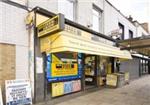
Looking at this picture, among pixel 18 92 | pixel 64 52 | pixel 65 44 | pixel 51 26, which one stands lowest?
pixel 18 92

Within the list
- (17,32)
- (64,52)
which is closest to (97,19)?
(64,52)

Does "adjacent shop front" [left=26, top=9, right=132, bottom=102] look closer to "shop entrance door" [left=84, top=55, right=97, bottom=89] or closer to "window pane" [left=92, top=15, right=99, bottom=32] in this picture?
"shop entrance door" [left=84, top=55, right=97, bottom=89]

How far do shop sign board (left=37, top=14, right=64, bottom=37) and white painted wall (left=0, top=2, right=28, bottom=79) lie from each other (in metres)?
0.60

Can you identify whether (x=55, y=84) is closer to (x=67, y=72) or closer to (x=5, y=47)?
(x=67, y=72)

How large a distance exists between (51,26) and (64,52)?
2.61 meters

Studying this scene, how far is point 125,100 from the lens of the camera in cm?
985

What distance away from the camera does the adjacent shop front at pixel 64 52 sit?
7867 millimetres

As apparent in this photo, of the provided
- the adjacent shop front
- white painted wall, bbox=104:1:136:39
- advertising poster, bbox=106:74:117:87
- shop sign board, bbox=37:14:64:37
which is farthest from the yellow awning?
white painted wall, bbox=104:1:136:39

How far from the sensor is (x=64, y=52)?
398 inches

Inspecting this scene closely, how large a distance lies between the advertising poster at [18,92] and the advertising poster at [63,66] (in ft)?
4.73

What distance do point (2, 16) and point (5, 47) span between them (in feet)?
3.45

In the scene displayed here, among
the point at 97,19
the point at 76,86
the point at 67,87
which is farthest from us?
the point at 97,19

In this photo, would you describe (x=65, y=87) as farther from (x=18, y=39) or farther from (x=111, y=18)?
(x=111, y=18)

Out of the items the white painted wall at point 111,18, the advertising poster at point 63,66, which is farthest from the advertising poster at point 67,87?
the white painted wall at point 111,18
